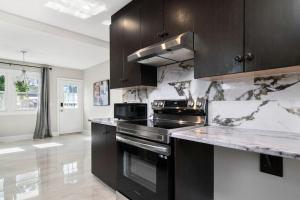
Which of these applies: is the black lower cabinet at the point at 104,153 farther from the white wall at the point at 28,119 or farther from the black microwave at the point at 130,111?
the white wall at the point at 28,119

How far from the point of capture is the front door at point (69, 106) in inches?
247

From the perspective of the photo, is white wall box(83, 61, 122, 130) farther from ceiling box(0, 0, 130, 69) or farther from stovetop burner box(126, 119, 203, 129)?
stovetop burner box(126, 119, 203, 129)

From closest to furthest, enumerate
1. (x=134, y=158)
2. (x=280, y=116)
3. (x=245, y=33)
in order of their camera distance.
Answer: (x=245, y=33), (x=280, y=116), (x=134, y=158)

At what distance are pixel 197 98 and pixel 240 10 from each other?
2.91 feet

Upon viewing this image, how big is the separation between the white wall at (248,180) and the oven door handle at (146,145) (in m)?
0.55

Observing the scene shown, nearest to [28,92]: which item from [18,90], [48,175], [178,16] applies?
[18,90]

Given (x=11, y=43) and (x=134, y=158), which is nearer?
(x=134, y=158)

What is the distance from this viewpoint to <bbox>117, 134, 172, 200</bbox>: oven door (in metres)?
1.46

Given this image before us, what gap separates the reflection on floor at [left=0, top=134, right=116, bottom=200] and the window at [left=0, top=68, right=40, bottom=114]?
57.4 inches

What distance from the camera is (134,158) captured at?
1855 millimetres

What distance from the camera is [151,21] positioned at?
206cm

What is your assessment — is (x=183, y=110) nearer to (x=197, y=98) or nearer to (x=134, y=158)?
(x=197, y=98)

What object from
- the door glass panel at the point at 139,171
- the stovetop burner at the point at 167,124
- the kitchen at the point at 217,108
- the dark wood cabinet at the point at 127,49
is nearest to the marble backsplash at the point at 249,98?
the kitchen at the point at 217,108

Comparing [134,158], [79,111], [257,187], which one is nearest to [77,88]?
[79,111]
